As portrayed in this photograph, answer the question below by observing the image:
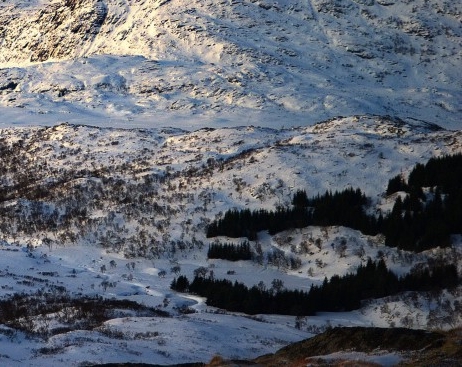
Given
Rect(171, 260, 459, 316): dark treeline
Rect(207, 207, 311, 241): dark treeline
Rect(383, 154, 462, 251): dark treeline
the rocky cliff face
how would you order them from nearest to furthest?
Rect(171, 260, 459, 316): dark treeline → Rect(383, 154, 462, 251): dark treeline → Rect(207, 207, 311, 241): dark treeline → the rocky cliff face

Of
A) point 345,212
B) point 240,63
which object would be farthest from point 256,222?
point 240,63

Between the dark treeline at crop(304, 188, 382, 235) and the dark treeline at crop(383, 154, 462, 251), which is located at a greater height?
the dark treeline at crop(383, 154, 462, 251)

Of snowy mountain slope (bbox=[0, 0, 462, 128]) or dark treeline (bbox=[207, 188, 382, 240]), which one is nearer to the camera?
dark treeline (bbox=[207, 188, 382, 240])

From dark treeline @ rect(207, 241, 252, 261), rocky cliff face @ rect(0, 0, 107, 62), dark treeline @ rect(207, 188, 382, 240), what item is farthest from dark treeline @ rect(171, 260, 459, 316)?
rocky cliff face @ rect(0, 0, 107, 62)

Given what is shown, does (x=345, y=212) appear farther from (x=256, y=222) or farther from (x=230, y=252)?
(x=230, y=252)

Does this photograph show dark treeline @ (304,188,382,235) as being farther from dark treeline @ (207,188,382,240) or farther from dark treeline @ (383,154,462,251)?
dark treeline @ (383,154,462,251)

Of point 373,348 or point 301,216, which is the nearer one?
point 373,348

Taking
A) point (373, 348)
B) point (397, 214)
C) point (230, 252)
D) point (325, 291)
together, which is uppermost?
point (373, 348)

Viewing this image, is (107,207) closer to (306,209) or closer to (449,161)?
(306,209)
